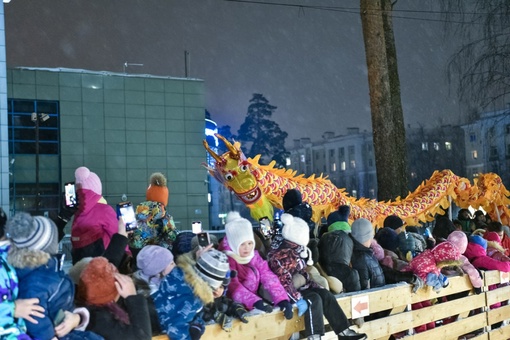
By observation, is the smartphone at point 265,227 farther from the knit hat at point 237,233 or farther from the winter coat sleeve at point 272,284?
the knit hat at point 237,233

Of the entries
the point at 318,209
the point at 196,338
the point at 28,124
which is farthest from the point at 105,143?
the point at 196,338

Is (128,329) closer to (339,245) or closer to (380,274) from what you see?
(339,245)

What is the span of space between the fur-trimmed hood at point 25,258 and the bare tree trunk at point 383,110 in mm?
10208

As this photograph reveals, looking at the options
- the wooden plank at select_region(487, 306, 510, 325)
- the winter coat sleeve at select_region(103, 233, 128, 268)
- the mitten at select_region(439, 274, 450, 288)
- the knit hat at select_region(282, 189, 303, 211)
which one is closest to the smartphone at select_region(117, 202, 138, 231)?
the winter coat sleeve at select_region(103, 233, 128, 268)

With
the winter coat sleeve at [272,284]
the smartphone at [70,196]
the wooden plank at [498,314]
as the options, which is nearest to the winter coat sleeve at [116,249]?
the smartphone at [70,196]

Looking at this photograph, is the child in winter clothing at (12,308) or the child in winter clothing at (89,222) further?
the child in winter clothing at (89,222)

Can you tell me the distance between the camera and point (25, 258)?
407cm

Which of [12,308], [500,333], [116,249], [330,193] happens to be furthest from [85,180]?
[500,333]

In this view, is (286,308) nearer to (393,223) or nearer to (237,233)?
(237,233)

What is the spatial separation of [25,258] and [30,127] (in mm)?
25725

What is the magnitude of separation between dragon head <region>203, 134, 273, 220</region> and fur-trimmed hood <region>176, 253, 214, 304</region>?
3587 millimetres

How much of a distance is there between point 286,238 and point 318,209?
379cm

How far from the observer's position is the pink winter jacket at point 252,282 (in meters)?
5.78

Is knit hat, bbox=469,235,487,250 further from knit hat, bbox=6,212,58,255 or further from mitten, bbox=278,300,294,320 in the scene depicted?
knit hat, bbox=6,212,58,255
